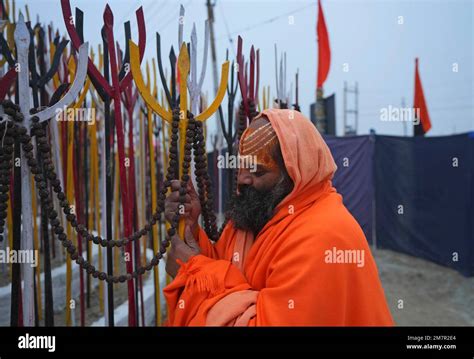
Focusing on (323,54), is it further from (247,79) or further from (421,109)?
(247,79)

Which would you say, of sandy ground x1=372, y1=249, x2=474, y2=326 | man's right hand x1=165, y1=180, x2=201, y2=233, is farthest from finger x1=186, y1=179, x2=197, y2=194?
sandy ground x1=372, y1=249, x2=474, y2=326

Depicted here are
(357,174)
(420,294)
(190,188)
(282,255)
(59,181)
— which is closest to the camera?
(282,255)

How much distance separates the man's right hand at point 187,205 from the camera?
1.64 meters

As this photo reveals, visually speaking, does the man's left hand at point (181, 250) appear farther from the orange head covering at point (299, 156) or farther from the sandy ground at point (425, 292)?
the sandy ground at point (425, 292)

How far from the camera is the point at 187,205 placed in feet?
5.49

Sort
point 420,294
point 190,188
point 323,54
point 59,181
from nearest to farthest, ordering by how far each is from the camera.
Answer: point 59,181 < point 190,188 < point 420,294 < point 323,54

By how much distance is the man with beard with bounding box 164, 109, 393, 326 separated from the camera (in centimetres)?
133

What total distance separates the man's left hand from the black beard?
0.70ft

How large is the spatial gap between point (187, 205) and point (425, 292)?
4.52 metres

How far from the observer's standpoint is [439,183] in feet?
18.1

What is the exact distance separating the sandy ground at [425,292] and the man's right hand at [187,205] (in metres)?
3.26

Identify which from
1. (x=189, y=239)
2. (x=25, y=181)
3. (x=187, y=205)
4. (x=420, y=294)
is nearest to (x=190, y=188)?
(x=187, y=205)

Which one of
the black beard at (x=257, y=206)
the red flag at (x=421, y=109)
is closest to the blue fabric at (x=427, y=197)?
the red flag at (x=421, y=109)
